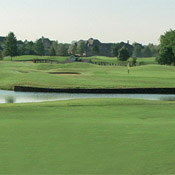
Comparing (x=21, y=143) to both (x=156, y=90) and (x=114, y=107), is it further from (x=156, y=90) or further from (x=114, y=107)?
(x=156, y=90)

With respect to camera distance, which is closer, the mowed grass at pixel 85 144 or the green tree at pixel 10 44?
the mowed grass at pixel 85 144

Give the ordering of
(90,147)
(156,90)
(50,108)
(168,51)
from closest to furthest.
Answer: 1. (90,147)
2. (50,108)
3. (156,90)
4. (168,51)

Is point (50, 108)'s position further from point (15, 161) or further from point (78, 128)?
point (15, 161)

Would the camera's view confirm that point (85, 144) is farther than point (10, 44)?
No

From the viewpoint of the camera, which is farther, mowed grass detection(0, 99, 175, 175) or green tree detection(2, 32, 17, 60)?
green tree detection(2, 32, 17, 60)

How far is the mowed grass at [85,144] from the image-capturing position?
1079cm

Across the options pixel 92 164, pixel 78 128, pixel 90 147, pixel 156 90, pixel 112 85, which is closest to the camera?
pixel 92 164

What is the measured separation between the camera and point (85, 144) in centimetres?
1330

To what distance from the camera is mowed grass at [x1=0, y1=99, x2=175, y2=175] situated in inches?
425

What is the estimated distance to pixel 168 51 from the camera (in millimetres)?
106625

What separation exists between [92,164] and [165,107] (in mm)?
15865

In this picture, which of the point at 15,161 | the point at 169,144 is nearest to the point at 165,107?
the point at 169,144

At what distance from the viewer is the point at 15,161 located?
11.3m

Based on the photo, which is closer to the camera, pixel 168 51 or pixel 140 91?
pixel 140 91
